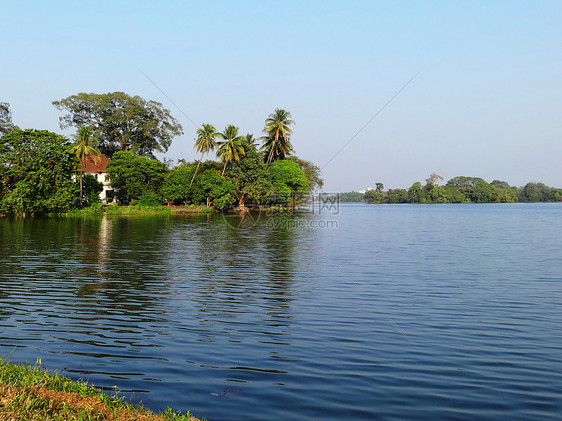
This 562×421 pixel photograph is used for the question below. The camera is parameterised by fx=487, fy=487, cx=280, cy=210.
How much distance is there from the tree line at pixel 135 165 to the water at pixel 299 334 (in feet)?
161

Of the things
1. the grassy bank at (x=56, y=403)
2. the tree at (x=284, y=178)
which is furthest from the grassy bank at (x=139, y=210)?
the grassy bank at (x=56, y=403)

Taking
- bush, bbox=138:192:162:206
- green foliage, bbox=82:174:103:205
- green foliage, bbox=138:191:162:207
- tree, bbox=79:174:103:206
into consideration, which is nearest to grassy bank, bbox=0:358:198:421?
tree, bbox=79:174:103:206

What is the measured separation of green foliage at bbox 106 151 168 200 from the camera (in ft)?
300

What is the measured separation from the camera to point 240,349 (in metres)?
10.7

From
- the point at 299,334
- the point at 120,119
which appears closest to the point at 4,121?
the point at 120,119

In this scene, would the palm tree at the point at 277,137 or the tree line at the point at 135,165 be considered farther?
the palm tree at the point at 277,137

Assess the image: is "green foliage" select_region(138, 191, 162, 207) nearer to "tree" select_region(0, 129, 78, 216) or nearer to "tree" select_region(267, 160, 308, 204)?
"tree" select_region(0, 129, 78, 216)

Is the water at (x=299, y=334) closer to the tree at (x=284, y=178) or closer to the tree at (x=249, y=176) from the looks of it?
the tree at (x=249, y=176)

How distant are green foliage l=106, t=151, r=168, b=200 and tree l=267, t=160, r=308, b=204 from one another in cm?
2547

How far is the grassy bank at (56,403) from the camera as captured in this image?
225 inches

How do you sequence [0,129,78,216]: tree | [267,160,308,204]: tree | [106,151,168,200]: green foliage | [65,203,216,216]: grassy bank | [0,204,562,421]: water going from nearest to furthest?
[0,204,562,421]: water → [0,129,78,216]: tree → [65,203,216,216]: grassy bank → [106,151,168,200]: green foliage → [267,160,308,204]: tree

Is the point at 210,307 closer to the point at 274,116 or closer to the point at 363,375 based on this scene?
the point at 363,375

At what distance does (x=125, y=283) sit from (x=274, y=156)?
97157 mm

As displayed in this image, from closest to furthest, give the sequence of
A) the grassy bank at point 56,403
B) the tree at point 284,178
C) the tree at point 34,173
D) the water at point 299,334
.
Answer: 1. the grassy bank at point 56,403
2. the water at point 299,334
3. the tree at point 34,173
4. the tree at point 284,178
